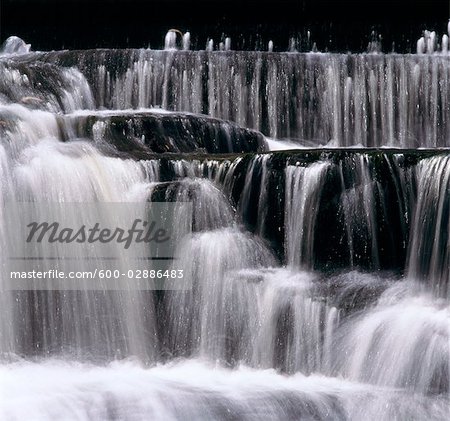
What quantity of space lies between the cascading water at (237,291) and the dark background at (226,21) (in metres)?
5.45

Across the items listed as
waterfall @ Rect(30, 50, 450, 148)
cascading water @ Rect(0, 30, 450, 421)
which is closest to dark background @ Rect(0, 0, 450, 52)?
waterfall @ Rect(30, 50, 450, 148)

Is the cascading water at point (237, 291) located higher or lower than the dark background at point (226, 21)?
lower

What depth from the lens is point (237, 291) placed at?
8.45 m

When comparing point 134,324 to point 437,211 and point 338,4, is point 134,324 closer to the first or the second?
point 437,211

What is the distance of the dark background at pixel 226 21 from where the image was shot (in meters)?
15.6

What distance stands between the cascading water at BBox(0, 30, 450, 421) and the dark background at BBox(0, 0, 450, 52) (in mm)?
5455

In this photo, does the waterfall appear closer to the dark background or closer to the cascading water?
the dark background

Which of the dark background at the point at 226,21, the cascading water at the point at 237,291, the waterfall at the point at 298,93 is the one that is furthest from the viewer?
the dark background at the point at 226,21

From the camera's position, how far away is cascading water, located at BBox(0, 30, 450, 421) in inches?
280

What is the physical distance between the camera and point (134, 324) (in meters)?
8.41

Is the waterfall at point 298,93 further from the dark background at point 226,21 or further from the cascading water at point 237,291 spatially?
the cascading water at point 237,291

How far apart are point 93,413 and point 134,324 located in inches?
67.7

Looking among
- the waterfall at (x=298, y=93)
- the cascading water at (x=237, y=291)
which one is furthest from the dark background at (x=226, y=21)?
the cascading water at (x=237, y=291)

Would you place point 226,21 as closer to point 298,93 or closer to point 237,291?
point 298,93
